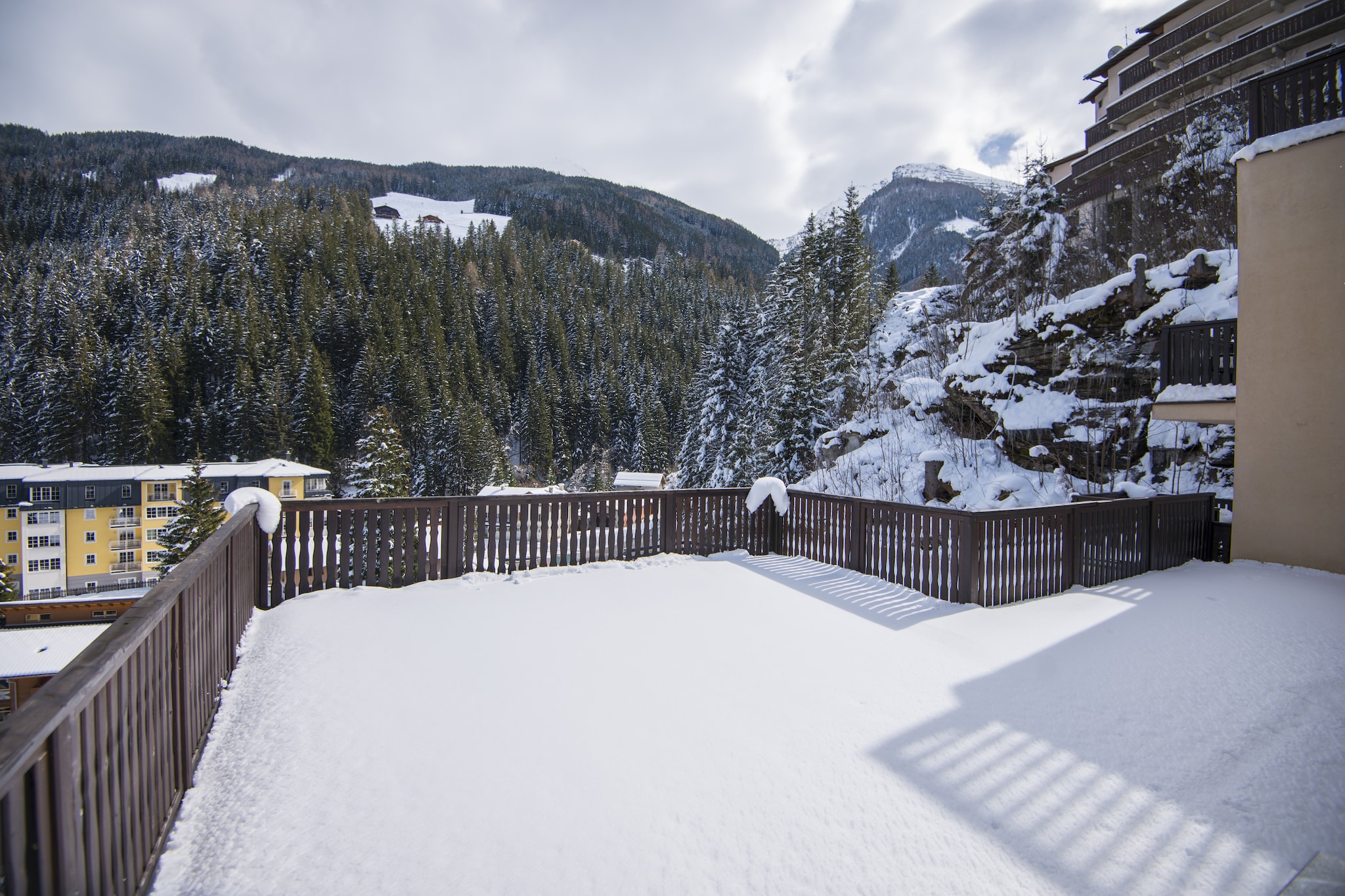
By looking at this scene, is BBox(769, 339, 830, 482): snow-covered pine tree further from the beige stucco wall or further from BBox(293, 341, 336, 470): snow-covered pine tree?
BBox(293, 341, 336, 470): snow-covered pine tree

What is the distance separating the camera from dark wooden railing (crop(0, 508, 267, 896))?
3.66 ft

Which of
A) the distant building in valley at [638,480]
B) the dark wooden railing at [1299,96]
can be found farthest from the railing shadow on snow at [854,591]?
the distant building in valley at [638,480]

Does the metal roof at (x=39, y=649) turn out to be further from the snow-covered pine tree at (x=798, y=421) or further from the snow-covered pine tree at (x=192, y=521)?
the snow-covered pine tree at (x=798, y=421)

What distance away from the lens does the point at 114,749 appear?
1.56 metres

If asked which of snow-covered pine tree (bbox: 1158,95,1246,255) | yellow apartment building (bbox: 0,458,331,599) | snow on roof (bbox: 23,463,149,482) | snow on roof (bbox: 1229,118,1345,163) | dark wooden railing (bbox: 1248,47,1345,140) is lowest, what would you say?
yellow apartment building (bbox: 0,458,331,599)

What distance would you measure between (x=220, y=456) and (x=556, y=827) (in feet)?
199

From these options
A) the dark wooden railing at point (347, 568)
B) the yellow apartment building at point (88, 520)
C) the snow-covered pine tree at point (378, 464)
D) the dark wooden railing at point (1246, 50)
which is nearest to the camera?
the dark wooden railing at point (347, 568)

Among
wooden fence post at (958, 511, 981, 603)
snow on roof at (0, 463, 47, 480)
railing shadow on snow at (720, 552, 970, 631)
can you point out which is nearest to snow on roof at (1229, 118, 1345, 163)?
wooden fence post at (958, 511, 981, 603)

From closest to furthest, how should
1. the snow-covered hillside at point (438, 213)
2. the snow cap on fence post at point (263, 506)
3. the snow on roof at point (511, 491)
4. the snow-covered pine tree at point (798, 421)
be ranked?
the snow cap on fence post at point (263, 506) → the snow on roof at point (511, 491) → the snow-covered pine tree at point (798, 421) → the snow-covered hillside at point (438, 213)

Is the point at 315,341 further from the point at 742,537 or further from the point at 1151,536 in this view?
the point at 1151,536

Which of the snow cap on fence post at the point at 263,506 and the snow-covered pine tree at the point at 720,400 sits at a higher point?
the snow-covered pine tree at the point at 720,400

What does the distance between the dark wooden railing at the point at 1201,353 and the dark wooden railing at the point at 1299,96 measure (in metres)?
2.24

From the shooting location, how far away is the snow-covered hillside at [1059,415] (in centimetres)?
923

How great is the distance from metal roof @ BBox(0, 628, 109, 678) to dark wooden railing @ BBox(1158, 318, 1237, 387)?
17752 mm
